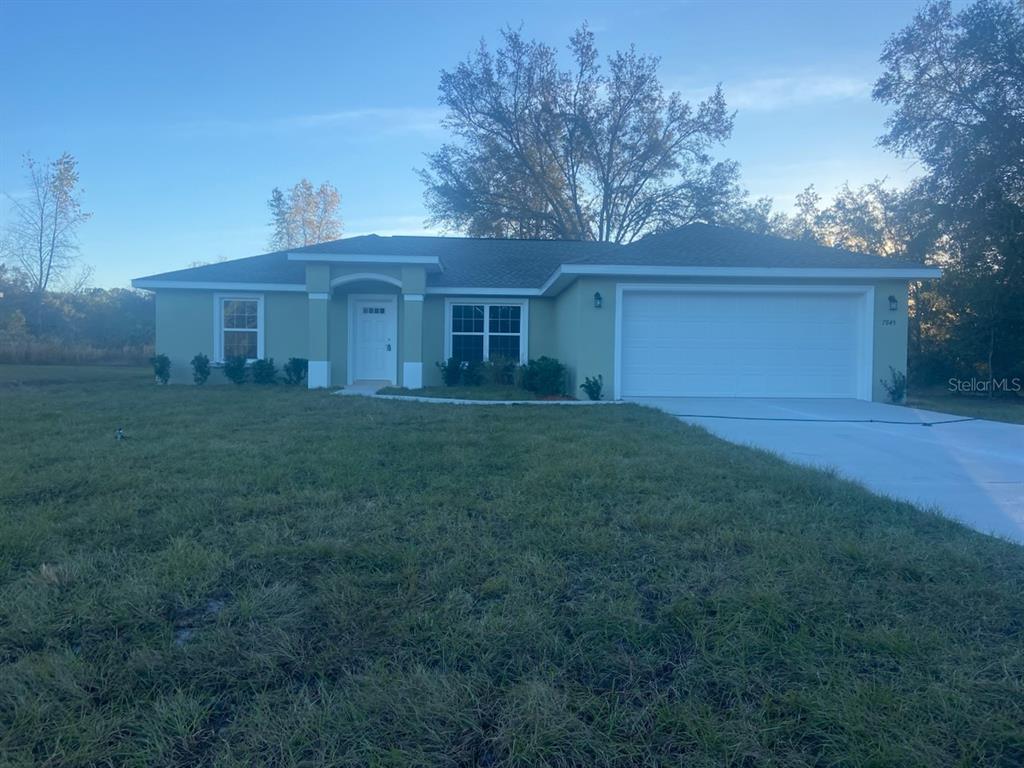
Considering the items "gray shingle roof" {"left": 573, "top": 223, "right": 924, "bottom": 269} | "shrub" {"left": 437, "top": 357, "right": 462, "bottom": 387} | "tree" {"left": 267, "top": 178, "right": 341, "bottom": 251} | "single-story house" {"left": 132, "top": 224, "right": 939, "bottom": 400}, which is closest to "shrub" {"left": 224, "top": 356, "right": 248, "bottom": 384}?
"single-story house" {"left": 132, "top": 224, "right": 939, "bottom": 400}

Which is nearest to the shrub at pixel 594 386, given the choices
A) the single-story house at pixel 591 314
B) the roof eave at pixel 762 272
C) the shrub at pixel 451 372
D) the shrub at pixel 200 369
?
the single-story house at pixel 591 314

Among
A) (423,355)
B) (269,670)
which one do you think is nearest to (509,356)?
(423,355)

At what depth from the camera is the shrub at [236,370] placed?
16.1 metres

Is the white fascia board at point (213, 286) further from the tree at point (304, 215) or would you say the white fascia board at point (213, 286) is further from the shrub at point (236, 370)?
the tree at point (304, 215)

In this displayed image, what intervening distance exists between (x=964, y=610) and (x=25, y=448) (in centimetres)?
786

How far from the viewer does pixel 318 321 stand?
15047 millimetres

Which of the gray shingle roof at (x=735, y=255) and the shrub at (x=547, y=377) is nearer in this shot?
the gray shingle roof at (x=735, y=255)

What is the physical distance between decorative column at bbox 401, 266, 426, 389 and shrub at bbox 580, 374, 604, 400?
166 inches

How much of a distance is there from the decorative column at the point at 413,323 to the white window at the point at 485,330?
5.54 ft

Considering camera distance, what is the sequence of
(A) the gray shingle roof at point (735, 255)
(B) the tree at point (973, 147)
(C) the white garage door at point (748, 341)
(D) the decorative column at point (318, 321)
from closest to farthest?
1. (A) the gray shingle roof at point (735, 255)
2. (C) the white garage door at point (748, 341)
3. (D) the decorative column at point (318, 321)
4. (B) the tree at point (973, 147)

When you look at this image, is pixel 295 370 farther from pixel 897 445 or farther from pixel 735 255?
pixel 897 445

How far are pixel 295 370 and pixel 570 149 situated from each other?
57.1 feet

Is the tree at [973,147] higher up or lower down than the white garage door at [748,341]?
higher up

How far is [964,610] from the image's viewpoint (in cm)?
313
